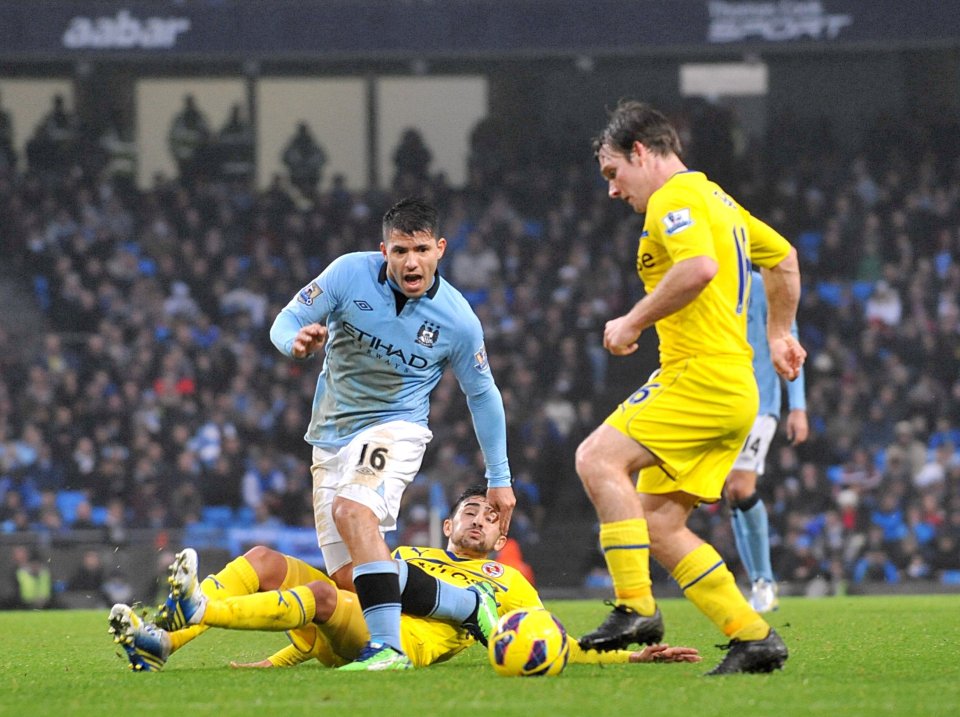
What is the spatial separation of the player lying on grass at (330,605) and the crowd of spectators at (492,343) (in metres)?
9.42

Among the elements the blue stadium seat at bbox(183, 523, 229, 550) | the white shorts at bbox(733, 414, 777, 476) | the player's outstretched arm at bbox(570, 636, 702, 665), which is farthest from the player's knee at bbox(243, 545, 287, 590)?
the blue stadium seat at bbox(183, 523, 229, 550)

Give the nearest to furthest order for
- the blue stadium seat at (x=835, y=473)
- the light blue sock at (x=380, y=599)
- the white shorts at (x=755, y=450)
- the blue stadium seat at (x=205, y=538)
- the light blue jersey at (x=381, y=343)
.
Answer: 1. the light blue sock at (x=380, y=599)
2. the light blue jersey at (x=381, y=343)
3. the white shorts at (x=755, y=450)
4. the blue stadium seat at (x=205, y=538)
5. the blue stadium seat at (x=835, y=473)

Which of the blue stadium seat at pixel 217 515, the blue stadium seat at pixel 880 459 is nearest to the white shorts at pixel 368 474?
the blue stadium seat at pixel 217 515

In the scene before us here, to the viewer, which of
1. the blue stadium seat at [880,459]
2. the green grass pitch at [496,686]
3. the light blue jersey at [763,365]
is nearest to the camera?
the green grass pitch at [496,686]

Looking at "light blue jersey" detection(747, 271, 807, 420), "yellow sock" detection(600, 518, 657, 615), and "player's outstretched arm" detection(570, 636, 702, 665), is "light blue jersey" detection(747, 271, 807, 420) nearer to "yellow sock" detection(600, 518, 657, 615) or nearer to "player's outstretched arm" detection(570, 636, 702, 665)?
"player's outstretched arm" detection(570, 636, 702, 665)

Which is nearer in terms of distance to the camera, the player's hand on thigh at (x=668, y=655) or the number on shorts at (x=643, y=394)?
the number on shorts at (x=643, y=394)

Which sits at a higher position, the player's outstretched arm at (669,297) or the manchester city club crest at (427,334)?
the player's outstretched arm at (669,297)

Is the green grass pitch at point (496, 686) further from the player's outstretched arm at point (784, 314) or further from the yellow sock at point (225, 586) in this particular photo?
the player's outstretched arm at point (784, 314)

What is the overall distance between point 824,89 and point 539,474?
9.87m

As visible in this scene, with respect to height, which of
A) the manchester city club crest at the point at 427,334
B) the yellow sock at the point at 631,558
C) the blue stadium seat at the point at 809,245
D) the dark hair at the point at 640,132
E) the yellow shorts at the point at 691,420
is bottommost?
the yellow sock at the point at 631,558

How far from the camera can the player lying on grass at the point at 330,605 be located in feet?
18.3

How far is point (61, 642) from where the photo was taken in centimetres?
826

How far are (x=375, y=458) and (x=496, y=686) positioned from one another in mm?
1204

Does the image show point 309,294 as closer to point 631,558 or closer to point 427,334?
point 427,334
